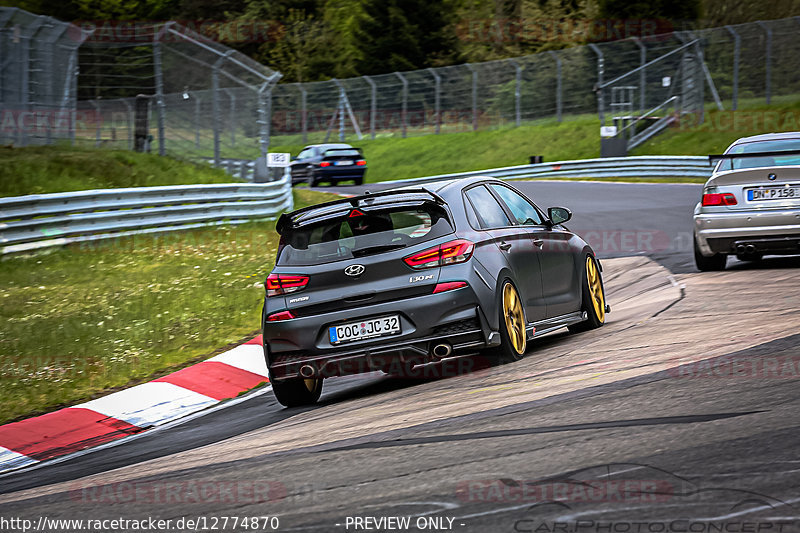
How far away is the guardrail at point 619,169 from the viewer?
32.8 m

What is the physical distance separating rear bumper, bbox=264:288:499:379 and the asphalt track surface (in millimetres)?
256

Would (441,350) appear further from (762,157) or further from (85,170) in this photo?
(85,170)

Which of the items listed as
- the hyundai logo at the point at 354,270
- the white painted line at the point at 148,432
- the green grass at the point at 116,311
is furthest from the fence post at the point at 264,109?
the hyundai logo at the point at 354,270

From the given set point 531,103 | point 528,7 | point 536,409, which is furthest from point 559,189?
point 528,7

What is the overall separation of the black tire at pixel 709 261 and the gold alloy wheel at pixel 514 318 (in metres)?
5.53

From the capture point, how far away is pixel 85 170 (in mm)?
20875

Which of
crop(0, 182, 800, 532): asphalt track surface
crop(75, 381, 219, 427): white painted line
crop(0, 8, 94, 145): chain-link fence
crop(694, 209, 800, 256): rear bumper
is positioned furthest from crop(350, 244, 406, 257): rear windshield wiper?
crop(0, 8, 94, 145): chain-link fence

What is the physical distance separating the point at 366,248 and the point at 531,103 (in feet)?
125

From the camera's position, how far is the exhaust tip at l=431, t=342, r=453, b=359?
7152mm

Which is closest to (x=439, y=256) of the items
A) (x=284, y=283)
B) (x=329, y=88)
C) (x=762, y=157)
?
(x=284, y=283)

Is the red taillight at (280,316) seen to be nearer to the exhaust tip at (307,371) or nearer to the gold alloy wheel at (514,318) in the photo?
the exhaust tip at (307,371)

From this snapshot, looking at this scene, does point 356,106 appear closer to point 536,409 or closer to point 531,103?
point 531,103

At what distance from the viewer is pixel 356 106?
4875 cm

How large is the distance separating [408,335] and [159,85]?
16466 millimetres
